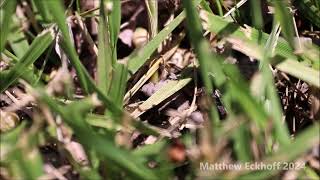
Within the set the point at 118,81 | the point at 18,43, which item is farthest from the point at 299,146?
the point at 18,43

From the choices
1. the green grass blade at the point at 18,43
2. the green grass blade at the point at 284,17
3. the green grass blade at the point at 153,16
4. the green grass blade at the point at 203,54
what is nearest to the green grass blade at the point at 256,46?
the green grass blade at the point at 284,17

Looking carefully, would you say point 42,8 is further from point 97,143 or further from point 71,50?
point 97,143

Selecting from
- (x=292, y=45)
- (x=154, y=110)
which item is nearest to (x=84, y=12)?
(x=154, y=110)

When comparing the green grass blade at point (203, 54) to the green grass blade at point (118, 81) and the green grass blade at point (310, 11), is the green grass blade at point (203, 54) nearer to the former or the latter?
the green grass blade at point (118, 81)

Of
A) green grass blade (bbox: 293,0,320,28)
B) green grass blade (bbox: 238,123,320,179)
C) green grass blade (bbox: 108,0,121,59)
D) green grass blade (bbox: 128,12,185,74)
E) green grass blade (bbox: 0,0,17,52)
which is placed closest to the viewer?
green grass blade (bbox: 238,123,320,179)

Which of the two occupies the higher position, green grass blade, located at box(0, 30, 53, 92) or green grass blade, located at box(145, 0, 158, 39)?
green grass blade, located at box(0, 30, 53, 92)

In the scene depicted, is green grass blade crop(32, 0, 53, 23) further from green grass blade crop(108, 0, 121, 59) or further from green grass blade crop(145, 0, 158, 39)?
green grass blade crop(145, 0, 158, 39)

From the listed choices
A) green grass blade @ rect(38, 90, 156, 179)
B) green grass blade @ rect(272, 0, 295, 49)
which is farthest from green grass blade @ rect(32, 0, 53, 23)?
green grass blade @ rect(272, 0, 295, 49)

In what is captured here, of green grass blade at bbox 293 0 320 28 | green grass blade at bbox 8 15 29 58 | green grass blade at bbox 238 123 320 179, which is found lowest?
green grass blade at bbox 293 0 320 28

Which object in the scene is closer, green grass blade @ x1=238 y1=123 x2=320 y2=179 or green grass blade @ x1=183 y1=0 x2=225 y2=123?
green grass blade @ x1=238 y1=123 x2=320 y2=179
